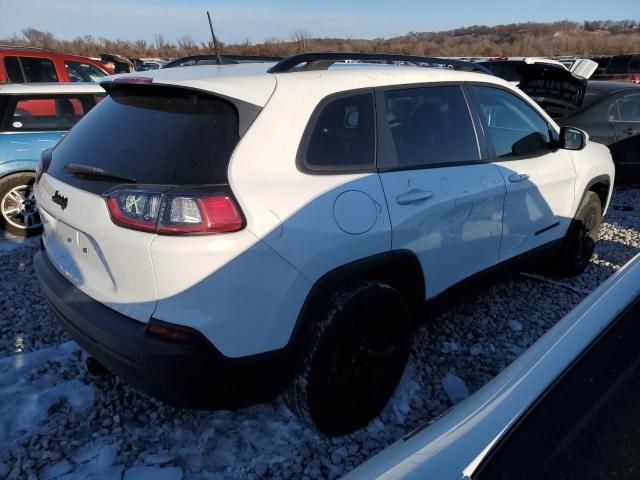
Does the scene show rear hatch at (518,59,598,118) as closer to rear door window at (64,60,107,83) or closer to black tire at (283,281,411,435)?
black tire at (283,281,411,435)

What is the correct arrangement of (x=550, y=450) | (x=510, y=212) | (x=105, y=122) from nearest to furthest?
(x=550, y=450) → (x=105, y=122) → (x=510, y=212)

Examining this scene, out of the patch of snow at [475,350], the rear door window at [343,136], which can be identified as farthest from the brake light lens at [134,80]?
the patch of snow at [475,350]

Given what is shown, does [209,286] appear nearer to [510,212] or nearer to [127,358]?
[127,358]

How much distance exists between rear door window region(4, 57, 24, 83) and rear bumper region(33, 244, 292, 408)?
8.07 metres

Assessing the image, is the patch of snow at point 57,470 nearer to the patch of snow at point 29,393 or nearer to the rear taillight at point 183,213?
the patch of snow at point 29,393

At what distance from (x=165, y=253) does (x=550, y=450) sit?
1.31m

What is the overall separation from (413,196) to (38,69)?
8.72m

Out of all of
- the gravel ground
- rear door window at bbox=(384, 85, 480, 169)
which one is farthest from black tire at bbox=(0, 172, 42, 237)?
rear door window at bbox=(384, 85, 480, 169)

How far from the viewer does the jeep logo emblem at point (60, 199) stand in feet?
6.87

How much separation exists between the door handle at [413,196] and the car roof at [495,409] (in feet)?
2.92

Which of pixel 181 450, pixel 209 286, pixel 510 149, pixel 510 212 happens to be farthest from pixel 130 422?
pixel 510 149

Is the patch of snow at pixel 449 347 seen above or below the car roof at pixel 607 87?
below

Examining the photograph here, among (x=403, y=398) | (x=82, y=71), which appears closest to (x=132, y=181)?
(x=403, y=398)

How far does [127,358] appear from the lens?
6.02 feet
